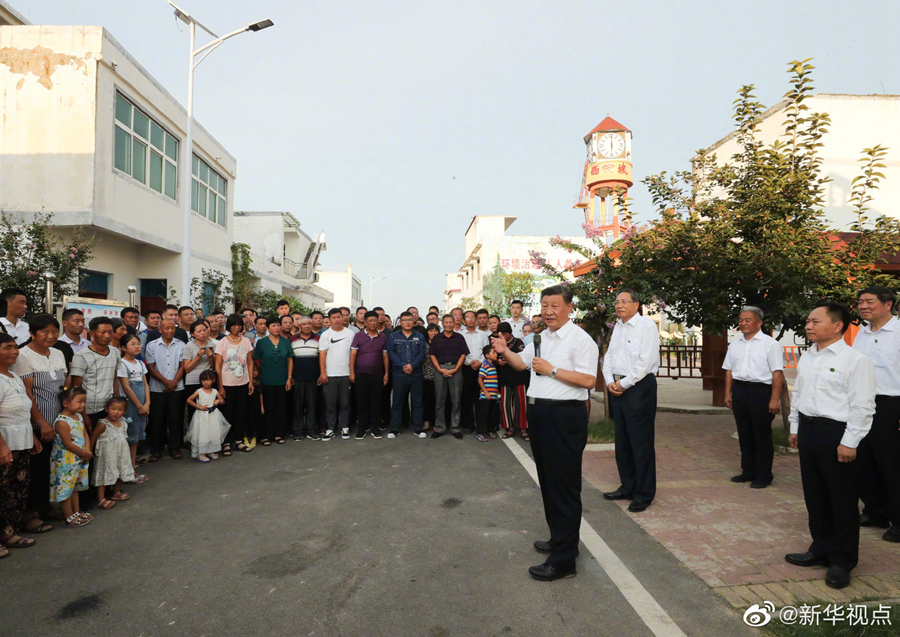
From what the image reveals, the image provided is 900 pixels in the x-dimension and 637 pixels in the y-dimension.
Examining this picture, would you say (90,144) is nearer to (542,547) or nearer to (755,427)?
(542,547)

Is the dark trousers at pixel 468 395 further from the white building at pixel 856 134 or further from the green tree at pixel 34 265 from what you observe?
the white building at pixel 856 134

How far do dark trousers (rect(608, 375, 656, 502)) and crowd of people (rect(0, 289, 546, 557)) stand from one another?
1.27 m

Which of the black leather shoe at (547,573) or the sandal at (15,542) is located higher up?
the black leather shoe at (547,573)

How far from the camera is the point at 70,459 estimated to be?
4816mm

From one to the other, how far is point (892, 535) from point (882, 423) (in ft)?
2.89

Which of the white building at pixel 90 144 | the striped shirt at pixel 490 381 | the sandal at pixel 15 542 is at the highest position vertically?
the white building at pixel 90 144

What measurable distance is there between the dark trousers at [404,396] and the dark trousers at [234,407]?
2249mm

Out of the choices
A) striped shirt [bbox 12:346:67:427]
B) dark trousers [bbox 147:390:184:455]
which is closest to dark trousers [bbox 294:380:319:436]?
dark trousers [bbox 147:390:184:455]

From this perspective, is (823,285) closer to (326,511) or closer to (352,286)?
(326,511)

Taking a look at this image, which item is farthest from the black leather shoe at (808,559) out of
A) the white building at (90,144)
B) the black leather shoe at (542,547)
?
the white building at (90,144)

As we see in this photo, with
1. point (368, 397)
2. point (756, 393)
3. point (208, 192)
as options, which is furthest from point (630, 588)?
point (208, 192)

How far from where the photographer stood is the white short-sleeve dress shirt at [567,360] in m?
3.78

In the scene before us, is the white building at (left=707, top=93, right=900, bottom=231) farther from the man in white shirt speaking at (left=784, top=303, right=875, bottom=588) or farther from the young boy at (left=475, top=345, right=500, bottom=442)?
the man in white shirt speaking at (left=784, top=303, right=875, bottom=588)

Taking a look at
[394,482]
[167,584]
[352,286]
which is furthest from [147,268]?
[352,286]
